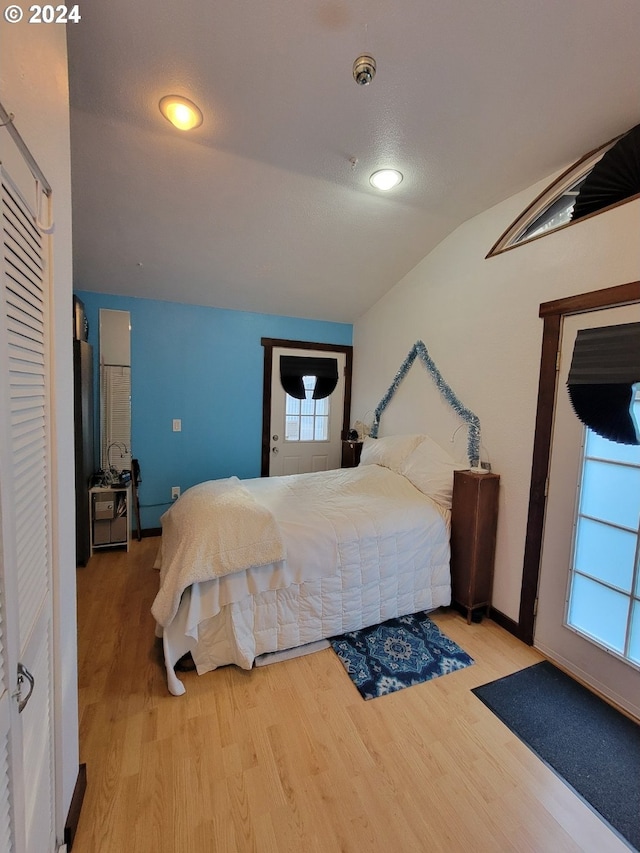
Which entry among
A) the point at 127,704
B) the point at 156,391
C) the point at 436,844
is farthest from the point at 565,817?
the point at 156,391

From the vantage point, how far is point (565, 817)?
124 cm

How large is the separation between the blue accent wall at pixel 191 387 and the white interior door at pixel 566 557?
9.09 ft

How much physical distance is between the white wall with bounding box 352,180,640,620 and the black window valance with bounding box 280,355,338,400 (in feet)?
3.98

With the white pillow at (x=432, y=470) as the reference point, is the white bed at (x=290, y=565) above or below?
below

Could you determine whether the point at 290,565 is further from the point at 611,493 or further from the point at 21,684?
the point at 611,493

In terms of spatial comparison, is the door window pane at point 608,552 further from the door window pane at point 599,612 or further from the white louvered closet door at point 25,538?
the white louvered closet door at point 25,538

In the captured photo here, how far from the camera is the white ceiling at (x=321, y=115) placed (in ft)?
4.28

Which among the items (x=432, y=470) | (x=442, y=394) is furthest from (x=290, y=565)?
(x=442, y=394)

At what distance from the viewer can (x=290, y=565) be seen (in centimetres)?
190

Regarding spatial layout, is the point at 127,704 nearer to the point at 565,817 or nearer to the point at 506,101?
the point at 565,817

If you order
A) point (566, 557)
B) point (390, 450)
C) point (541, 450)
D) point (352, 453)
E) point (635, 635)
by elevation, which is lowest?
point (635, 635)

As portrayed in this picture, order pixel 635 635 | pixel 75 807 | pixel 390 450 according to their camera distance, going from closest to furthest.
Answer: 1. pixel 75 807
2. pixel 635 635
3. pixel 390 450

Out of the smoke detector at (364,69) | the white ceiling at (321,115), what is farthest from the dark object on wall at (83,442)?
the smoke detector at (364,69)

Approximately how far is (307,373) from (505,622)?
2929 mm
